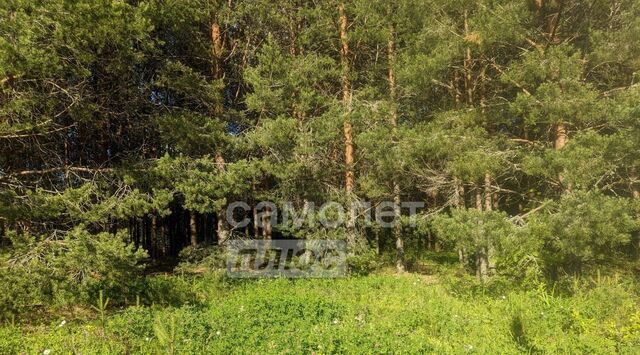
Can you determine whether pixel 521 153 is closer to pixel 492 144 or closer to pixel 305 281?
pixel 492 144

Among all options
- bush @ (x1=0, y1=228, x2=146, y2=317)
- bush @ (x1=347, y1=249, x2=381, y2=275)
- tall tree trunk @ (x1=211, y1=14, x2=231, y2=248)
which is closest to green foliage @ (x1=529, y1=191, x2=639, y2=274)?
bush @ (x1=347, y1=249, x2=381, y2=275)

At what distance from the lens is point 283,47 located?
583 inches

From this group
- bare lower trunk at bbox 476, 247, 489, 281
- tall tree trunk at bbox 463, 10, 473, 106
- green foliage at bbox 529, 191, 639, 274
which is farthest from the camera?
tall tree trunk at bbox 463, 10, 473, 106

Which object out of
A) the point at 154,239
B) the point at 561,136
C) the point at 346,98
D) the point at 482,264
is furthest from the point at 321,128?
the point at 154,239

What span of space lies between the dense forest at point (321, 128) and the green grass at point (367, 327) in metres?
1.08

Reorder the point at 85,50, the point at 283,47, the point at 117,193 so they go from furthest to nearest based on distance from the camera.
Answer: the point at 283,47
the point at 117,193
the point at 85,50

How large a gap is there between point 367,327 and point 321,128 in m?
7.08

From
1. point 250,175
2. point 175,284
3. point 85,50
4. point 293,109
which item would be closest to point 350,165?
point 293,109

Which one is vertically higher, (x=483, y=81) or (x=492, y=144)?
(x=483, y=81)

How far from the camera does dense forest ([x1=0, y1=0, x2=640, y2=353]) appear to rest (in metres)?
8.42

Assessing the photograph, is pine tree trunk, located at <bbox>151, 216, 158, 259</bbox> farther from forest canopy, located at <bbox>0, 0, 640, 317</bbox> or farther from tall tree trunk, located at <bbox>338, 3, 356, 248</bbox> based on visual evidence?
tall tree trunk, located at <bbox>338, 3, 356, 248</bbox>

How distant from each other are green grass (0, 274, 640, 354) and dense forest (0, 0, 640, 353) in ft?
3.55

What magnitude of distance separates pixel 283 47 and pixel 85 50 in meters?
7.32

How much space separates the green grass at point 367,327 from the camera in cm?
600
